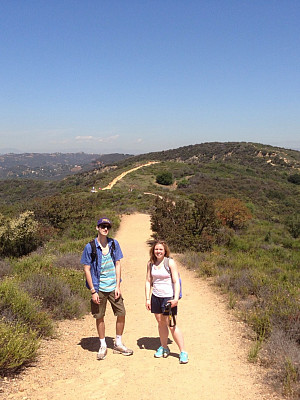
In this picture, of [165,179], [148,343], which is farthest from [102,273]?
[165,179]

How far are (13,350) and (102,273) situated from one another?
136 centimetres

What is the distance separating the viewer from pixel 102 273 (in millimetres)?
3986

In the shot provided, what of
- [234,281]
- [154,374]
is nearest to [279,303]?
[234,281]

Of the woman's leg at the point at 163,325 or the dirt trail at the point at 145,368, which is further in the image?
the woman's leg at the point at 163,325

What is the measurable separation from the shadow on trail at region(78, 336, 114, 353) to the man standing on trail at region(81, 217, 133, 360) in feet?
1.32

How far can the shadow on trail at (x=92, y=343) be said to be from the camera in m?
4.41

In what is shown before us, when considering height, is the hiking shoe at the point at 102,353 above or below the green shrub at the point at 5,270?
above

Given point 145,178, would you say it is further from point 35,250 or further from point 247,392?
point 247,392

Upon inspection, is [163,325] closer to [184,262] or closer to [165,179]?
[184,262]

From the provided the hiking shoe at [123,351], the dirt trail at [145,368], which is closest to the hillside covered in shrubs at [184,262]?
the dirt trail at [145,368]

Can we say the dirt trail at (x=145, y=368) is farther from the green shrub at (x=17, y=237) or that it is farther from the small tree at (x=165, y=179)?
the small tree at (x=165, y=179)

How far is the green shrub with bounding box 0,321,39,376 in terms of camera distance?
328 centimetres

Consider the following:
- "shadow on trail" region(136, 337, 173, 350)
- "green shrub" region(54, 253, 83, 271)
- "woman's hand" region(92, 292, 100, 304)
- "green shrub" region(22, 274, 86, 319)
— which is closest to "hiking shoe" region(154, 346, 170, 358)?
"shadow on trail" region(136, 337, 173, 350)

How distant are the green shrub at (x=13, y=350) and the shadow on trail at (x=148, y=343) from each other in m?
1.65
